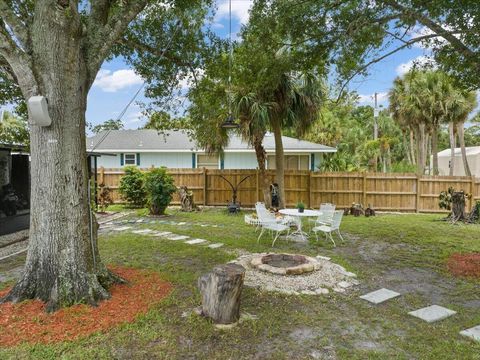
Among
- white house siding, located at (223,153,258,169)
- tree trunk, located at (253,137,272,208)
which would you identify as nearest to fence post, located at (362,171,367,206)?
tree trunk, located at (253,137,272,208)

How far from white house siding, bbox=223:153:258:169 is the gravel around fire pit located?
37.6 feet

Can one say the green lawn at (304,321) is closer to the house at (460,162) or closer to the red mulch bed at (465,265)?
the red mulch bed at (465,265)

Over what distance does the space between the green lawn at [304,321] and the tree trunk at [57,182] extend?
0.89 m

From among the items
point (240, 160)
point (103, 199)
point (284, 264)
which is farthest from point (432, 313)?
point (240, 160)

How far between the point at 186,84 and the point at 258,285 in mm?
4546

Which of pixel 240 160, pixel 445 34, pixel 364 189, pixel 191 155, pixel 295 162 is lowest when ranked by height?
pixel 364 189

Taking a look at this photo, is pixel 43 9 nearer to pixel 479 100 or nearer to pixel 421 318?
pixel 421 318

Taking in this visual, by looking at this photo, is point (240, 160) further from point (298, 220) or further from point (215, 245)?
point (215, 245)

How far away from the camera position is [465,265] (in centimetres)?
596

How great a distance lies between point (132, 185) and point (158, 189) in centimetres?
253

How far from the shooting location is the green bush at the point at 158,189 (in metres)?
11.8

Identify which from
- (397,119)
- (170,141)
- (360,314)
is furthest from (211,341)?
(397,119)

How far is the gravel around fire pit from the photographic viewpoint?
474 cm

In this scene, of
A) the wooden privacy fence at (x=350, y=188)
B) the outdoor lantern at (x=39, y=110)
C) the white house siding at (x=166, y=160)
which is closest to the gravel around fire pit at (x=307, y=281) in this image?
the outdoor lantern at (x=39, y=110)
